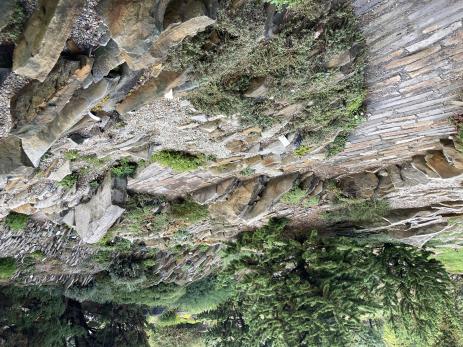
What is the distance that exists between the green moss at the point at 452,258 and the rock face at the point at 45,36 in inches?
479

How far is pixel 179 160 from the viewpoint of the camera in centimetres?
745

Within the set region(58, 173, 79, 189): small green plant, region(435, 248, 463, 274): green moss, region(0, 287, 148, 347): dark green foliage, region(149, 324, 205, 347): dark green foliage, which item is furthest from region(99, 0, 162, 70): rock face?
region(149, 324, 205, 347): dark green foliage

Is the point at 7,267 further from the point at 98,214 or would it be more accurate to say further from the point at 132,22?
the point at 132,22

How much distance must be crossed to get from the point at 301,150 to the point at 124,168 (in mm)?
3356

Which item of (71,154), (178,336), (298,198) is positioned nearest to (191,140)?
(71,154)

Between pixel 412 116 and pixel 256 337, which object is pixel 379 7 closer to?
pixel 412 116

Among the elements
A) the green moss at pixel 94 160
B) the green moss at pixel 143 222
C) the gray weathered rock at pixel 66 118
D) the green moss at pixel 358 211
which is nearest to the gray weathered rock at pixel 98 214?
the green moss at pixel 143 222

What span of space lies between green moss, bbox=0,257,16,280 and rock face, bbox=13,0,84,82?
262 inches

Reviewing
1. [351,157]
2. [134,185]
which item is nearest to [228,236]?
[134,185]

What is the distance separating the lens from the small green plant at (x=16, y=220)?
767 centimetres

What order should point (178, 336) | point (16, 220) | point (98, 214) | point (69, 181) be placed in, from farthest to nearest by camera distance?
point (178, 336) < point (98, 214) < point (16, 220) < point (69, 181)

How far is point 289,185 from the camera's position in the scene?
878cm

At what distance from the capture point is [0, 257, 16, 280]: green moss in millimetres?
9047

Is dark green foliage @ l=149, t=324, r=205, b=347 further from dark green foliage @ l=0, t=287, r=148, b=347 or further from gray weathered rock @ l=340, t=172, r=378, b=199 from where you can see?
gray weathered rock @ l=340, t=172, r=378, b=199
